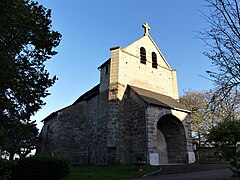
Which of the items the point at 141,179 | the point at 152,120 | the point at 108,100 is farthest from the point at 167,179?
the point at 108,100

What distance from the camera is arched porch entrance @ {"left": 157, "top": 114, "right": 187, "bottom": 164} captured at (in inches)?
641

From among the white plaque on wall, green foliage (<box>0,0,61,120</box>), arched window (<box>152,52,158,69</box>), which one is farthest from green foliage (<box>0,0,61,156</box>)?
arched window (<box>152,52,158,69</box>)

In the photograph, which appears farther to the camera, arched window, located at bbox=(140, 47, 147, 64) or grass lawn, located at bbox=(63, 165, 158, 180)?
arched window, located at bbox=(140, 47, 147, 64)

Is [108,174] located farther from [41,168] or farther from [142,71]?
[142,71]

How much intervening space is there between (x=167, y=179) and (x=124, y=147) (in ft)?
24.1

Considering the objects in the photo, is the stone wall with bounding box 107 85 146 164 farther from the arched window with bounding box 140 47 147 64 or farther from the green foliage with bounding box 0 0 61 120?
the green foliage with bounding box 0 0 61 120

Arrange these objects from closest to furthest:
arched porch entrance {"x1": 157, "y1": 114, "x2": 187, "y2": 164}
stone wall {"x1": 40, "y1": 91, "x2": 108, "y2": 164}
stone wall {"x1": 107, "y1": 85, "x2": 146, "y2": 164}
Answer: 1. stone wall {"x1": 107, "y1": 85, "x2": 146, "y2": 164}
2. arched porch entrance {"x1": 157, "y1": 114, "x2": 187, "y2": 164}
3. stone wall {"x1": 40, "y1": 91, "x2": 108, "y2": 164}

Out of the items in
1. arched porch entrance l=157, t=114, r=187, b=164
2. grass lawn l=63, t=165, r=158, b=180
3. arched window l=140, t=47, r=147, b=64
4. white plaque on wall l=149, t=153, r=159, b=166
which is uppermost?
arched window l=140, t=47, r=147, b=64

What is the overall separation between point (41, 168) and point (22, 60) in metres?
5.12

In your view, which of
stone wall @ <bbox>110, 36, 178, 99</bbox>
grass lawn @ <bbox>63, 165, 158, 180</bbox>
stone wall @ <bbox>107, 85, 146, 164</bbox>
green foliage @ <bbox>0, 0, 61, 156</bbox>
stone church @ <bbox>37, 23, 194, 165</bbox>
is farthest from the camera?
stone wall @ <bbox>110, 36, 178, 99</bbox>

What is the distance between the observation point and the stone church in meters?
14.9

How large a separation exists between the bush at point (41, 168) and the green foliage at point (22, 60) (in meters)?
1.45

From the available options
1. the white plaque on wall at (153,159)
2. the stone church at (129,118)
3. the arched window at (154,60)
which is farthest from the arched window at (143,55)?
the white plaque on wall at (153,159)

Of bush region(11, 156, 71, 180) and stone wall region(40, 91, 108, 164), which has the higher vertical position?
stone wall region(40, 91, 108, 164)
